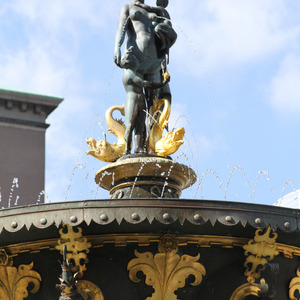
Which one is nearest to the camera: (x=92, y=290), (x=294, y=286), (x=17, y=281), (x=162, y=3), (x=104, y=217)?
(x=104, y=217)

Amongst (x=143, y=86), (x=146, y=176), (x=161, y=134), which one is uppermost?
(x=143, y=86)

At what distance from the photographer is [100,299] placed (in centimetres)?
1277

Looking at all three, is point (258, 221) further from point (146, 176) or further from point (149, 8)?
point (149, 8)

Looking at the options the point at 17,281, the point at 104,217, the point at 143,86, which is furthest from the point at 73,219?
the point at 143,86

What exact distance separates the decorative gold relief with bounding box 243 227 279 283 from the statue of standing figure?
2817mm

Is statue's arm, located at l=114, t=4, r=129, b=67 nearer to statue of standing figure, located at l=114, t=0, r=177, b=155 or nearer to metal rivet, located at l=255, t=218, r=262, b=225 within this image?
statue of standing figure, located at l=114, t=0, r=177, b=155

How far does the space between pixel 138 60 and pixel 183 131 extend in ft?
4.05

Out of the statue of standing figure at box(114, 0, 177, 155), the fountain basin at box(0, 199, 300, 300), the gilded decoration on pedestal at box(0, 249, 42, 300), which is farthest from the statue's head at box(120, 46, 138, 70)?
the gilded decoration on pedestal at box(0, 249, 42, 300)

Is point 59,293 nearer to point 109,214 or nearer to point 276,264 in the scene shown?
point 109,214

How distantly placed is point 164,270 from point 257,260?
3.72ft

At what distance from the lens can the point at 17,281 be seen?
13.0m

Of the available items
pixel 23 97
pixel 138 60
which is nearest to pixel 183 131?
pixel 138 60

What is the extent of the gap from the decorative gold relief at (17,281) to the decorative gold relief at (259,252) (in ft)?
8.43

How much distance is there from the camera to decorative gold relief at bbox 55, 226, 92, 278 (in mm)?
12484
